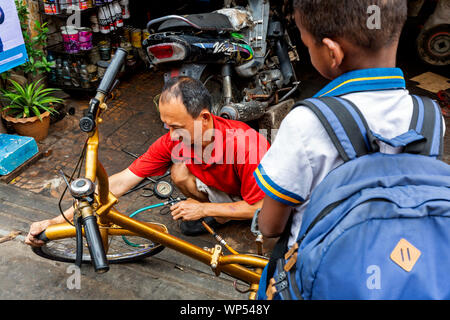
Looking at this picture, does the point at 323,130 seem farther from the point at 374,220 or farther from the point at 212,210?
the point at 212,210

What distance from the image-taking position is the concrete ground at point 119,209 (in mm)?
2314

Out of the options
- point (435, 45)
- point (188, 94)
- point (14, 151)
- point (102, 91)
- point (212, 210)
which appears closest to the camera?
point (102, 91)

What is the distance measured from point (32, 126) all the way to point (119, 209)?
1.57m

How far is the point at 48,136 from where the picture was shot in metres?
4.25

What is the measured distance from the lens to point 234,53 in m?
4.02

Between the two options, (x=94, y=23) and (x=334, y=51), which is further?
(x=94, y=23)

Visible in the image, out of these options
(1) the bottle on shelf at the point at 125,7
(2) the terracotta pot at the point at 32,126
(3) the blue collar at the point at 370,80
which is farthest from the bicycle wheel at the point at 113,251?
(1) the bottle on shelf at the point at 125,7

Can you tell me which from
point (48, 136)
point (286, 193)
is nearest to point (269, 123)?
point (48, 136)

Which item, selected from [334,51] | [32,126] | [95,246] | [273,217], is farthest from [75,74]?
[334,51]

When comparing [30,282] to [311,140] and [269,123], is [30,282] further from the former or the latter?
[269,123]

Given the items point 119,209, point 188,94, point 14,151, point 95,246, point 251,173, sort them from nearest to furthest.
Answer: point 95,246, point 188,94, point 251,173, point 119,209, point 14,151

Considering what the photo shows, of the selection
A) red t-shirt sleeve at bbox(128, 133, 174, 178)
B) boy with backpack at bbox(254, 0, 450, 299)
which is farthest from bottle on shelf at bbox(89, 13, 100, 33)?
boy with backpack at bbox(254, 0, 450, 299)

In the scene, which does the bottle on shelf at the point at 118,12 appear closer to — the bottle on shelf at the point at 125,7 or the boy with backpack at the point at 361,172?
the bottle on shelf at the point at 125,7
